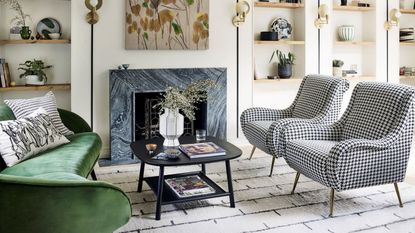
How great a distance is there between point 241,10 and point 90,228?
12.5 ft

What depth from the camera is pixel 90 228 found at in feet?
6.68

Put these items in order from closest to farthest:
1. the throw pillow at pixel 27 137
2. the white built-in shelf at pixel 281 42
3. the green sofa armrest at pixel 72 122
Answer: the throw pillow at pixel 27 137, the green sofa armrest at pixel 72 122, the white built-in shelf at pixel 281 42

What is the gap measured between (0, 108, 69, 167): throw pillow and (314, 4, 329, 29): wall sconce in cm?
376

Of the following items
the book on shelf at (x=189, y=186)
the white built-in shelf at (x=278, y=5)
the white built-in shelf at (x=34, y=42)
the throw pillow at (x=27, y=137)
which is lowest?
the book on shelf at (x=189, y=186)

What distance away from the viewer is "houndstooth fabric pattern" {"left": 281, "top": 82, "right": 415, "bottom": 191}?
303 centimetres

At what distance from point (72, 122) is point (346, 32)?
4029 millimetres

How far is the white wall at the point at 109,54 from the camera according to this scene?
4727 mm

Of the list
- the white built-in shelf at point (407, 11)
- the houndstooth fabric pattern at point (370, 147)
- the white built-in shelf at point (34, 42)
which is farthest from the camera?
the white built-in shelf at point (407, 11)

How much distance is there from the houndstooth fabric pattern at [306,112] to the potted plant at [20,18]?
2.47 meters

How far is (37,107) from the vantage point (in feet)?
11.9

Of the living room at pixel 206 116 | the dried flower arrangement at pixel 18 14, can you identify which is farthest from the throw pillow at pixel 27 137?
the dried flower arrangement at pixel 18 14

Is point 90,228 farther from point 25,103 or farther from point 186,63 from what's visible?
point 186,63

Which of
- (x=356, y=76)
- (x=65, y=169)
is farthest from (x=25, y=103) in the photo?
(x=356, y=76)

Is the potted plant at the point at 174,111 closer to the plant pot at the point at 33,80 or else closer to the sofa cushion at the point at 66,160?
the sofa cushion at the point at 66,160
